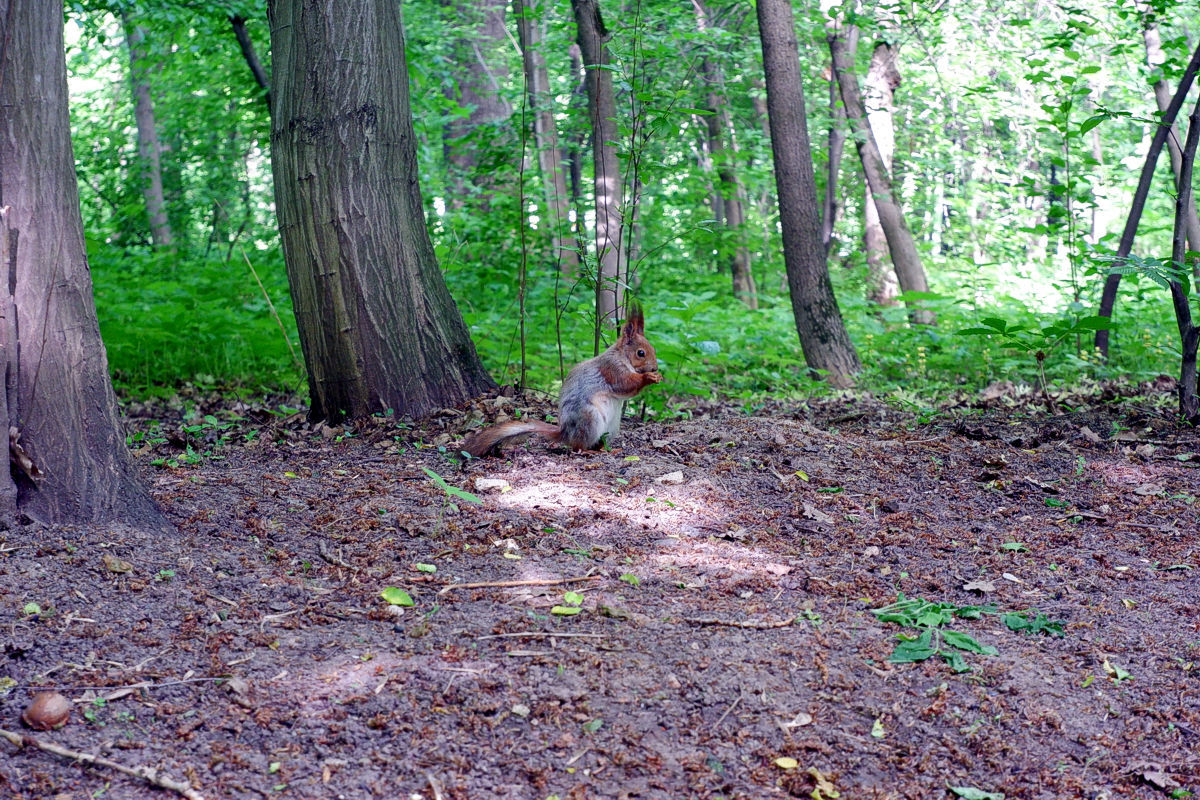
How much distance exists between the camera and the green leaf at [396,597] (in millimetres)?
2959

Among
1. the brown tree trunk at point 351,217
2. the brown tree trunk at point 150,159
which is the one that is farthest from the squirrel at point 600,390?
the brown tree trunk at point 150,159

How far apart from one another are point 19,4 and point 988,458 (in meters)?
4.72

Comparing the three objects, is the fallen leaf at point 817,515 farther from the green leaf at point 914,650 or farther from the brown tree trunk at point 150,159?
the brown tree trunk at point 150,159

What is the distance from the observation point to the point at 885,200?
39.7 ft

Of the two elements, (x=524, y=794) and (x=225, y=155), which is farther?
(x=225, y=155)

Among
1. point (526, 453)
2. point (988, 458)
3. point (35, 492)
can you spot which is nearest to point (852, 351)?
point (988, 458)

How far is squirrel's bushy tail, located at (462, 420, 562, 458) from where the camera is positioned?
4.68 meters

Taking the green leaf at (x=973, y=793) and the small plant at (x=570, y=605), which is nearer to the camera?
the green leaf at (x=973, y=793)

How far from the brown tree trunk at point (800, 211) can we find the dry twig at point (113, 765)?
735 cm

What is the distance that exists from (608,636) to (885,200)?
10.5 metres

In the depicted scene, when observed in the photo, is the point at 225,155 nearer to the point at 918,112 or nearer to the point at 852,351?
the point at 852,351

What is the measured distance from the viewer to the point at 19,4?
304 centimetres

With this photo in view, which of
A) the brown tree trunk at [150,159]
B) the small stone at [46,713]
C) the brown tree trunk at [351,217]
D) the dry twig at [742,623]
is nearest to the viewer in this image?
the small stone at [46,713]

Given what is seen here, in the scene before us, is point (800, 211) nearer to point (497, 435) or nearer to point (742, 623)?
point (497, 435)
